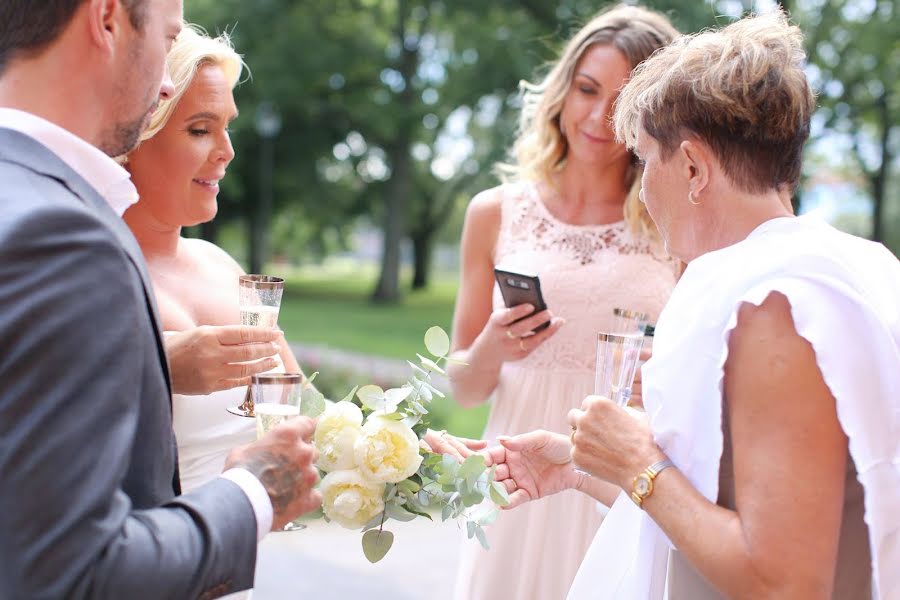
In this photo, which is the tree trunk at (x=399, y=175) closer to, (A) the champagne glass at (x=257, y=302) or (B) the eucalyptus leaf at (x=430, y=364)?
(A) the champagne glass at (x=257, y=302)

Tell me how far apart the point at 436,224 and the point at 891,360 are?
3591 cm

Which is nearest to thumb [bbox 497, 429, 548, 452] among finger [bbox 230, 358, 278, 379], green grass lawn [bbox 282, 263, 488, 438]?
finger [bbox 230, 358, 278, 379]

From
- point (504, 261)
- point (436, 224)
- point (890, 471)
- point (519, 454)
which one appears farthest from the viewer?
point (436, 224)

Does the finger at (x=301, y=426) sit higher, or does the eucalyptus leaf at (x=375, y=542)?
the finger at (x=301, y=426)

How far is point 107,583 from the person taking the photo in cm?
122

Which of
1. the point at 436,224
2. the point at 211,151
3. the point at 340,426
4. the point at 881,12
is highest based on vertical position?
the point at 881,12

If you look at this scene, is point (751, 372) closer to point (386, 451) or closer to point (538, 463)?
point (386, 451)

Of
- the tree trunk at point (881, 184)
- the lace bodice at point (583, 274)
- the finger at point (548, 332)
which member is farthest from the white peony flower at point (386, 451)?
the tree trunk at point (881, 184)

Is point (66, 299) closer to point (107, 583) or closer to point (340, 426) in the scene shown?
point (107, 583)

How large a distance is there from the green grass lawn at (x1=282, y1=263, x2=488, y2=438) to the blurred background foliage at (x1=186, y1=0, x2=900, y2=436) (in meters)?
0.10

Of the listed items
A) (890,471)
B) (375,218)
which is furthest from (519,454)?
(375,218)

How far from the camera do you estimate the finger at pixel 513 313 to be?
303cm

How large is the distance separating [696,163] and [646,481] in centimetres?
68

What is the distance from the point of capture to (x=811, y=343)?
1.60 m
